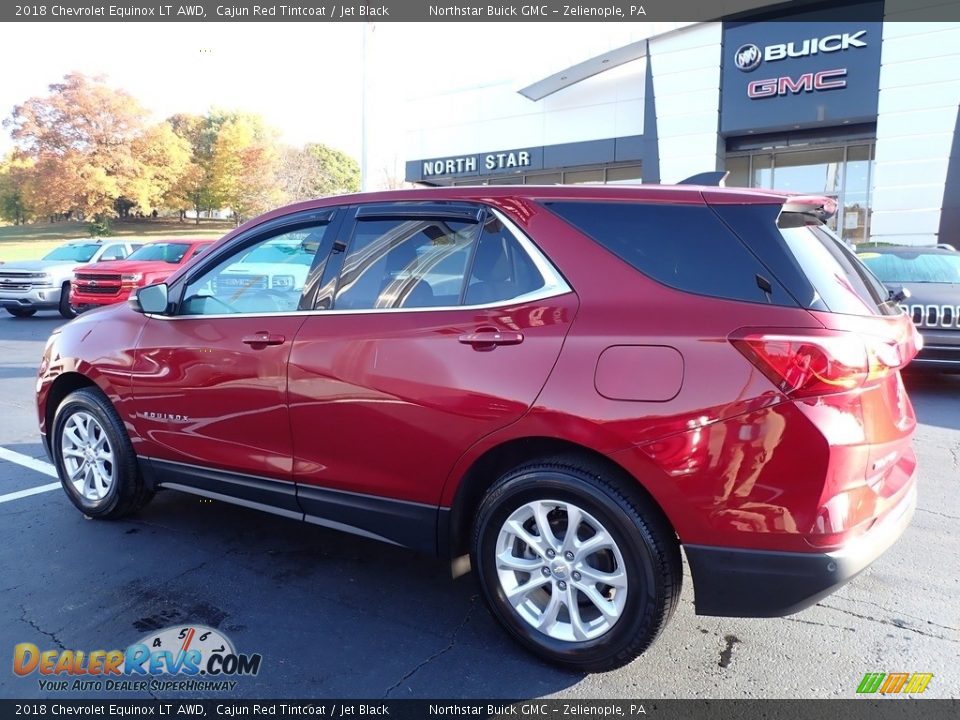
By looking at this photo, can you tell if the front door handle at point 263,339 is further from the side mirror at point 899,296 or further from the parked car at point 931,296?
the parked car at point 931,296

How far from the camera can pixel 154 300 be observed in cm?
380

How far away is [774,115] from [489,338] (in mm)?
18791

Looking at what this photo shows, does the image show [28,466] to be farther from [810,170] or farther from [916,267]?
[810,170]

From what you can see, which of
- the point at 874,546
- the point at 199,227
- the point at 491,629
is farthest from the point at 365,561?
the point at 199,227

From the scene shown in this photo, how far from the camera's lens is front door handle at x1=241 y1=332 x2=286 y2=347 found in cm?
329

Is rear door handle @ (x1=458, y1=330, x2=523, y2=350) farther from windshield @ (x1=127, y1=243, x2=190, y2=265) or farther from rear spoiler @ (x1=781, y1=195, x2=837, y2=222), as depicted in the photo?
windshield @ (x1=127, y1=243, x2=190, y2=265)

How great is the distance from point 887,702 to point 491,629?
1.52 m

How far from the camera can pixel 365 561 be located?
12.0 feet

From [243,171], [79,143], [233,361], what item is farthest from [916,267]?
[243,171]

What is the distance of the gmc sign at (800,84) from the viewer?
57.8 feet

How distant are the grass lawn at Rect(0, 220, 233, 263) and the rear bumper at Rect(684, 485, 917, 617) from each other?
53.5 m

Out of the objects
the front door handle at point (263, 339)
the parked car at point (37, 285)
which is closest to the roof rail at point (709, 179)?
the front door handle at point (263, 339)

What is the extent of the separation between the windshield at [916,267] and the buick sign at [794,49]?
1197 cm

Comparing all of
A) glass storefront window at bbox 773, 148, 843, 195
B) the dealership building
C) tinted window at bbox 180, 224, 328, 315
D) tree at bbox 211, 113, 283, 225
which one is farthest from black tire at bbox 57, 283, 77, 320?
tree at bbox 211, 113, 283, 225
